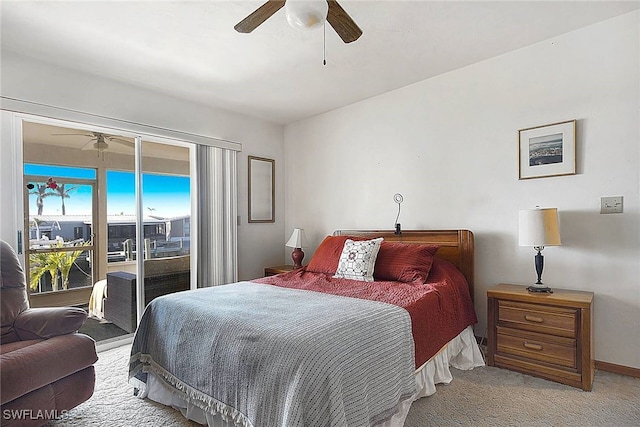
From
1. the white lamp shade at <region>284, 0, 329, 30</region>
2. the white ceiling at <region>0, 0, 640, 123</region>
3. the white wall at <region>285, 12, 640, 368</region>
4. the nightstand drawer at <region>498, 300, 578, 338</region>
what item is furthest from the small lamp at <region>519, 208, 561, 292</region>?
the white lamp shade at <region>284, 0, 329, 30</region>

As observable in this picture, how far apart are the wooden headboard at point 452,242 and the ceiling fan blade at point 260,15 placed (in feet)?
7.91

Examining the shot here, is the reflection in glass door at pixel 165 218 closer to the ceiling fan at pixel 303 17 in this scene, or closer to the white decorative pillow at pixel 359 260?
the white decorative pillow at pixel 359 260

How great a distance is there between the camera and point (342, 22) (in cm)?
189

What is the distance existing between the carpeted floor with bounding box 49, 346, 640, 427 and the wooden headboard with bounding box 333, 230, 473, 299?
93 centimetres

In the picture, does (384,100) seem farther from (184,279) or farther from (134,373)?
(134,373)

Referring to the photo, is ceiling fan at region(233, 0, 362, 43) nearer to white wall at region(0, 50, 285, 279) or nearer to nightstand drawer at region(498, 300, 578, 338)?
white wall at region(0, 50, 285, 279)

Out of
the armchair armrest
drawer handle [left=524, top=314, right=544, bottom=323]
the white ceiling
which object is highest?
the white ceiling

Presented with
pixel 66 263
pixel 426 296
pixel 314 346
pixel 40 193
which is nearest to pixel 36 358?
pixel 314 346

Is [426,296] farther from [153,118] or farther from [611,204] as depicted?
[153,118]

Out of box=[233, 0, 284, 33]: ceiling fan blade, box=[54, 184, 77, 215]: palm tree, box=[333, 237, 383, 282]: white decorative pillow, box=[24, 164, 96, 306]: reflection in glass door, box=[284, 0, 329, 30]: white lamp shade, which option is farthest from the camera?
box=[54, 184, 77, 215]: palm tree

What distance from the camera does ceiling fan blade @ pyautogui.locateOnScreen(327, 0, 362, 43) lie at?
1.76 m

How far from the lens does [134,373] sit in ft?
7.41

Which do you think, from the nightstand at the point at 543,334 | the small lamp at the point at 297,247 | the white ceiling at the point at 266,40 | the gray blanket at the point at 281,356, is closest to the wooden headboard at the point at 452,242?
the nightstand at the point at 543,334

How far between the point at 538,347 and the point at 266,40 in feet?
10.1
